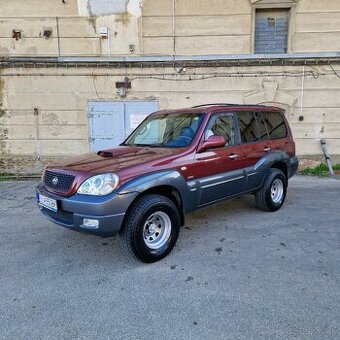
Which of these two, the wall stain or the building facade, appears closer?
the building facade

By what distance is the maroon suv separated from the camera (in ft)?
10.5

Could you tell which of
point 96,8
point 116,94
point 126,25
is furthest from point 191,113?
point 96,8

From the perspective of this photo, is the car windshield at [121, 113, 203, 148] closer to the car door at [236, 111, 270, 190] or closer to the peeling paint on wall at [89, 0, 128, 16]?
the car door at [236, 111, 270, 190]

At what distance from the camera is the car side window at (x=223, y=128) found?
416cm

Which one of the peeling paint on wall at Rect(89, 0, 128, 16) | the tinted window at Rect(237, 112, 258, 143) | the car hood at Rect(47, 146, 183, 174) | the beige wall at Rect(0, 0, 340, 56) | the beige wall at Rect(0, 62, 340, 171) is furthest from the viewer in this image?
the beige wall at Rect(0, 62, 340, 171)

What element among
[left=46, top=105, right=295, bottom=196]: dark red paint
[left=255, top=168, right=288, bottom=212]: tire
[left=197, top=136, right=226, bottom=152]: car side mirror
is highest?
[left=197, top=136, right=226, bottom=152]: car side mirror

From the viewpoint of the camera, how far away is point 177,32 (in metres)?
8.96

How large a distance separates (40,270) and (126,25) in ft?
25.4

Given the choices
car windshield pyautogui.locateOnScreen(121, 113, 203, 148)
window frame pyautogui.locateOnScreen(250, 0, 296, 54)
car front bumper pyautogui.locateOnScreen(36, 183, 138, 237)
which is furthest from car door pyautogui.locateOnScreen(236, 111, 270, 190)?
window frame pyautogui.locateOnScreen(250, 0, 296, 54)

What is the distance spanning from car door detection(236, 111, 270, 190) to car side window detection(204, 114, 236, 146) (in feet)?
0.69

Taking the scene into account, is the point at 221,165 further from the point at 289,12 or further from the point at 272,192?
the point at 289,12

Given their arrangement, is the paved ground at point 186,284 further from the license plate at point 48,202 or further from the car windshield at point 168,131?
the car windshield at point 168,131

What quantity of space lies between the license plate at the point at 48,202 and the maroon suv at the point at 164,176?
0.01 metres

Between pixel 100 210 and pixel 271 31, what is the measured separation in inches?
332
